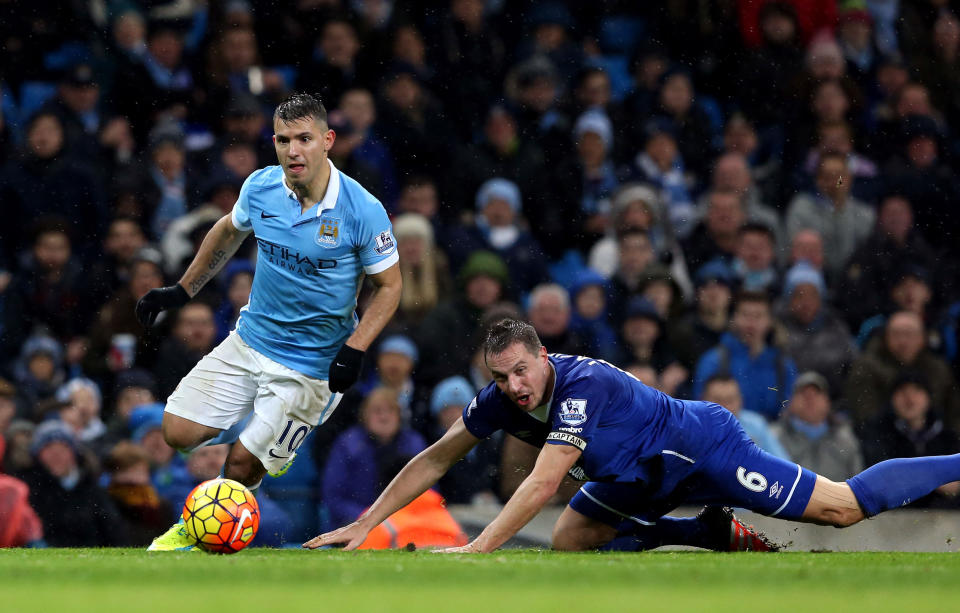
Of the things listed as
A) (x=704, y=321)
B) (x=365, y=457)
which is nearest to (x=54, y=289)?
(x=365, y=457)

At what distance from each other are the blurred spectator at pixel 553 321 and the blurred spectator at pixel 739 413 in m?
1.19

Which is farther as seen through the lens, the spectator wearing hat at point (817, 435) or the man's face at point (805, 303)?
the man's face at point (805, 303)

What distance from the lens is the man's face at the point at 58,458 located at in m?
9.59

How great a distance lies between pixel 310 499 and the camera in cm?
984

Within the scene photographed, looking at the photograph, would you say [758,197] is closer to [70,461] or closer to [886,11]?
[886,11]

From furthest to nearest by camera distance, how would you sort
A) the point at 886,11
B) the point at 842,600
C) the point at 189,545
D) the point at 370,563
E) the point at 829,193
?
the point at 886,11
the point at 829,193
the point at 189,545
the point at 370,563
the point at 842,600

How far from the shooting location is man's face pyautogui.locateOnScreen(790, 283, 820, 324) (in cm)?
1166

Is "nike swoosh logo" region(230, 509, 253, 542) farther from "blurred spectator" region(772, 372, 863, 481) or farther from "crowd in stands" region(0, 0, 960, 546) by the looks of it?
"blurred spectator" region(772, 372, 863, 481)

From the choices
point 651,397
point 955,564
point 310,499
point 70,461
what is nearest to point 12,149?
point 70,461

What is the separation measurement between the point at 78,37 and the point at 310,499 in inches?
218

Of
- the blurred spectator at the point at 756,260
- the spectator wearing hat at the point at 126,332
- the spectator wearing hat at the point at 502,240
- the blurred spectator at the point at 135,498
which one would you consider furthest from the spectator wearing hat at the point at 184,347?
the blurred spectator at the point at 756,260

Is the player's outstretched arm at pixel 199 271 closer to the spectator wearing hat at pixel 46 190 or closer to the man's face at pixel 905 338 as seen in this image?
the spectator wearing hat at pixel 46 190

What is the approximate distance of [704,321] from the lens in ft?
37.8

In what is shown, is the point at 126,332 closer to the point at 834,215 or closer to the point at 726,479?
the point at 726,479
